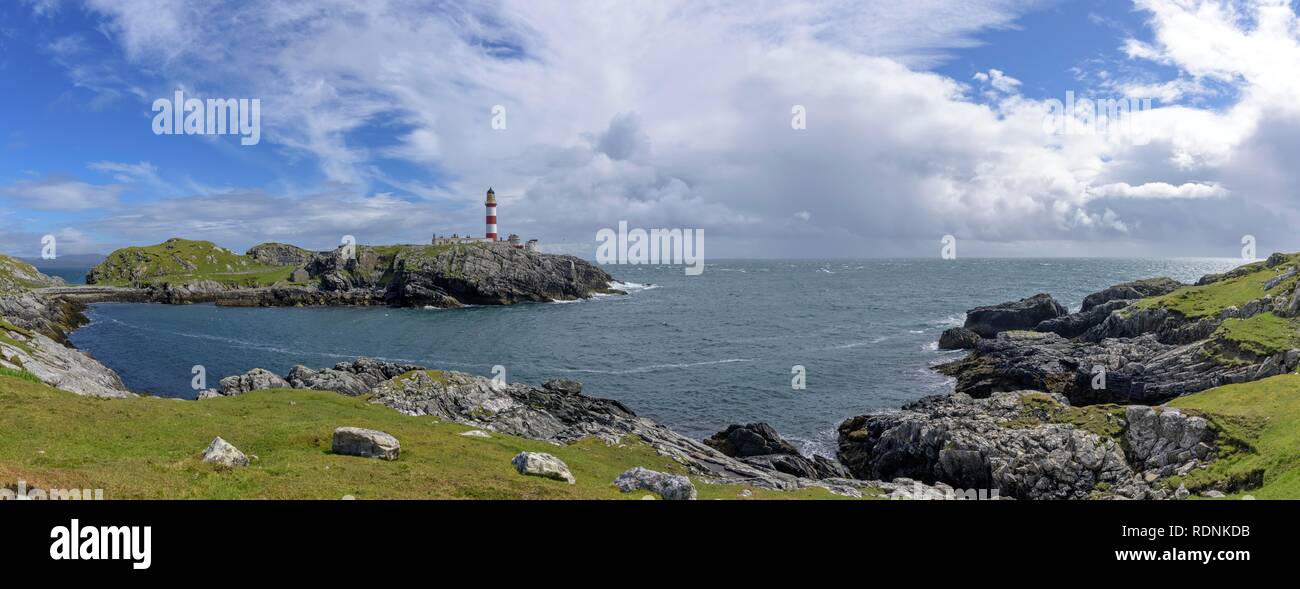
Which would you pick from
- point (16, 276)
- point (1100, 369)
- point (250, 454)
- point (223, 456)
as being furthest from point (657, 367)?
point (16, 276)

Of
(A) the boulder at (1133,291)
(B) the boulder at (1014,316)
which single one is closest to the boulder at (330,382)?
(B) the boulder at (1014,316)

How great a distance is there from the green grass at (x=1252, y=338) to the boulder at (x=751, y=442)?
126 feet

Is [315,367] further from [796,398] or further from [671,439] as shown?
[796,398]

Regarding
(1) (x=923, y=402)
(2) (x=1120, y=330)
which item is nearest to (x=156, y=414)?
(1) (x=923, y=402)

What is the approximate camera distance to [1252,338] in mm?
50344

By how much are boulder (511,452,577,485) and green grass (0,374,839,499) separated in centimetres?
54

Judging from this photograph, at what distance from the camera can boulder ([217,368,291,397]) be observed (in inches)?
1939

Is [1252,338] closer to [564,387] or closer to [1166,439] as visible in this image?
[1166,439]

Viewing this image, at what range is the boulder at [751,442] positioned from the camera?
160ft

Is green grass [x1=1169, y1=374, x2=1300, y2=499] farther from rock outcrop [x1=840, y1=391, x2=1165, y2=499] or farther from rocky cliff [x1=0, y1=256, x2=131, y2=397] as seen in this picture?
rocky cliff [x1=0, y1=256, x2=131, y2=397]

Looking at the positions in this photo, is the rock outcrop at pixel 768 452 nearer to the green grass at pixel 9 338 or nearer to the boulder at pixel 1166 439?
the boulder at pixel 1166 439

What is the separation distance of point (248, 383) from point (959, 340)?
94854 mm
